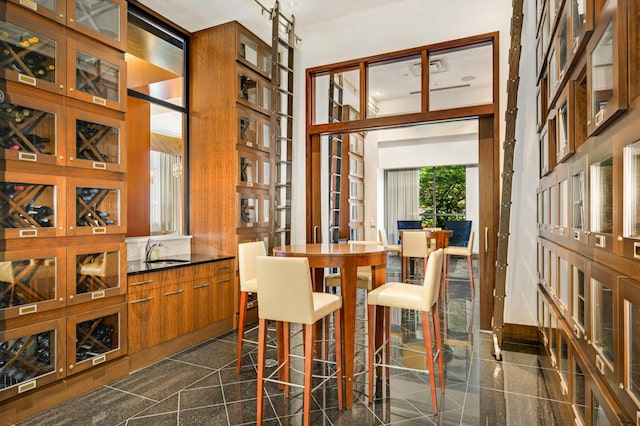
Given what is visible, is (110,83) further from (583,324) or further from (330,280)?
(583,324)

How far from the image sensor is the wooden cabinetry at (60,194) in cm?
240

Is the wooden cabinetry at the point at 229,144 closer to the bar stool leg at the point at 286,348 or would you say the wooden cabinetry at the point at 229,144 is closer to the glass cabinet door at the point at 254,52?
the glass cabinet door at the point at 254,52

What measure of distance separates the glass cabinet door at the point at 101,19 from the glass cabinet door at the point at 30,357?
7.14 feet

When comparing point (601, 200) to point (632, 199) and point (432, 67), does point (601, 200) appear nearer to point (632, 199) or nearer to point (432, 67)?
point (632, 199)

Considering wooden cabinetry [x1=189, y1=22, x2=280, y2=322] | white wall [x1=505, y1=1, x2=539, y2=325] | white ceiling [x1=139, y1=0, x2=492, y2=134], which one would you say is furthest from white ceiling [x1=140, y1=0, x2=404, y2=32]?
white wall [x1=505, y1=1, x2=539, y2=325]

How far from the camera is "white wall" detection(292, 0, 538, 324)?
12.6 feet

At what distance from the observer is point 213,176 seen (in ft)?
14.6

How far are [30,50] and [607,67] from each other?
3.34 metres

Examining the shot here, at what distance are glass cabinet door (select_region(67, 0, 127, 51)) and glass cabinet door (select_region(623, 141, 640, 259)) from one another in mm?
3437

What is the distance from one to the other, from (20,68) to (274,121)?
254cm

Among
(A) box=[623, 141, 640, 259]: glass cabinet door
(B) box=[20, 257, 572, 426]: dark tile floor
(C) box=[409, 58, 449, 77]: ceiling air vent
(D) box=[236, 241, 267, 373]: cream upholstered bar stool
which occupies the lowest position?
(B) box=[20, 257, 572, 426]: dark tile floor

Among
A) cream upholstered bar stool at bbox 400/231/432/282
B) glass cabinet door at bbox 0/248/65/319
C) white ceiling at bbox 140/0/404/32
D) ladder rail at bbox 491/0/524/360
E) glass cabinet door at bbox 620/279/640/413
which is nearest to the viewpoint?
glass cabinet door at bbox 620/279/640/413

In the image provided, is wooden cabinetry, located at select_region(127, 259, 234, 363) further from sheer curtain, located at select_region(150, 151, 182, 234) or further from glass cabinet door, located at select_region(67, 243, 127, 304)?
sheer curtain, located at select_region(150, 151, 182, 234)

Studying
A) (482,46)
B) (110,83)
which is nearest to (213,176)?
(110,83)
